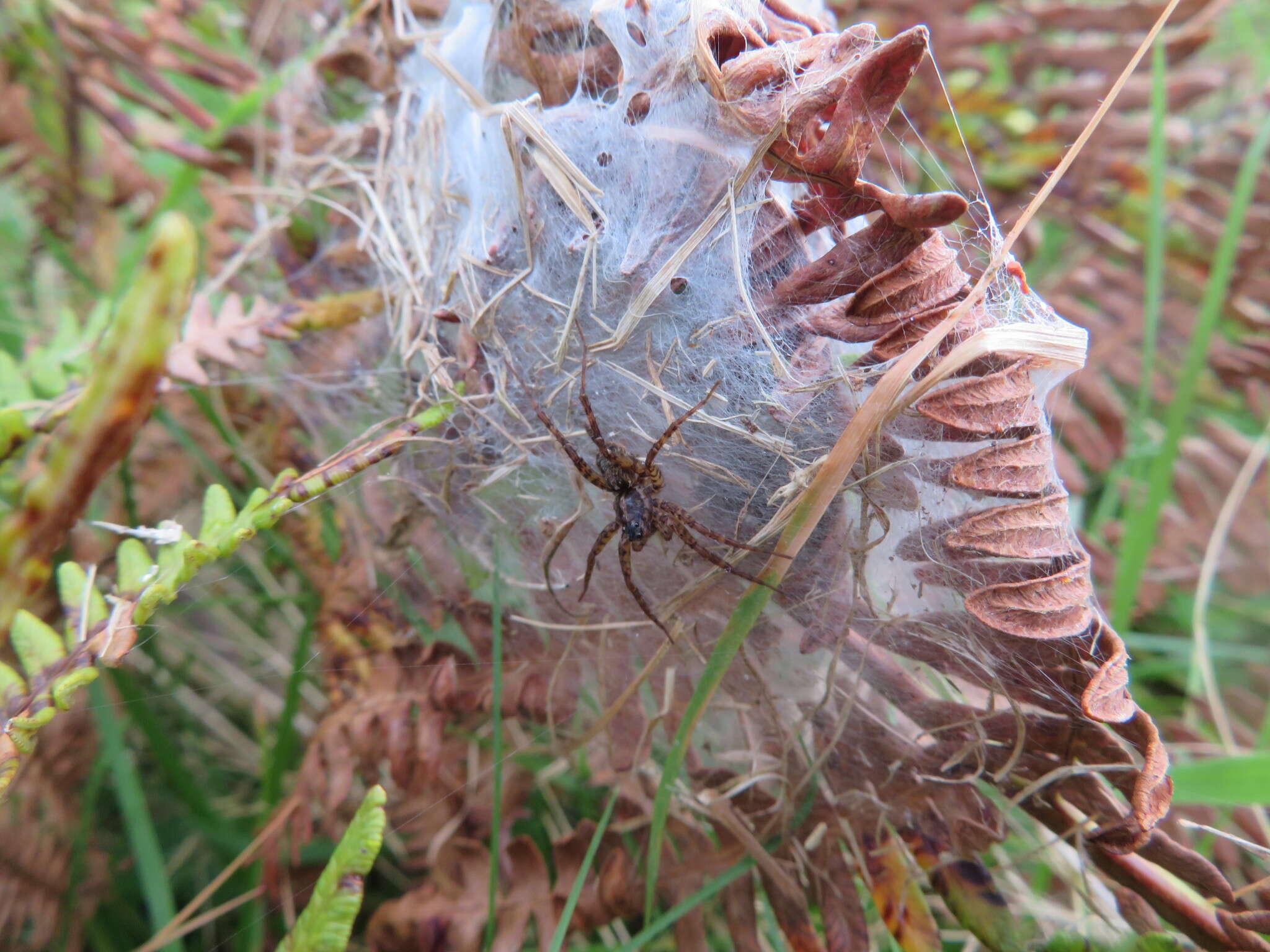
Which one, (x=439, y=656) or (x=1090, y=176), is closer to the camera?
(x=439, y=656)

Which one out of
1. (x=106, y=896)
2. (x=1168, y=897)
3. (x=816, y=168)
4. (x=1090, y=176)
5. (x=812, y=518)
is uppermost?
(x=816, y=168)

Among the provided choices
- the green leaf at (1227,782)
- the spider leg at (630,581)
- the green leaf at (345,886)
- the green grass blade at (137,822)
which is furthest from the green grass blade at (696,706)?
the green grass blade at (137,822)

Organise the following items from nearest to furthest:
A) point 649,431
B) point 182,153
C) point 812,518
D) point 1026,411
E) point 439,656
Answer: point 1026,411
point 812,518
point 649,431
point 439,656
point 182,153

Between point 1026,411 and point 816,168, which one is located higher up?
point 816,168

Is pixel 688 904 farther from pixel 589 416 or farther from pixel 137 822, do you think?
pixel 137 822

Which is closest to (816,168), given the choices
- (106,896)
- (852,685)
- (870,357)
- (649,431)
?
(870,357)

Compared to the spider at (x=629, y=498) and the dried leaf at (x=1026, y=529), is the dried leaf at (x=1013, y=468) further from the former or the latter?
the spider at (x=629, y=498)

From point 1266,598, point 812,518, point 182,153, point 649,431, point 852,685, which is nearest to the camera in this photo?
point 812,518

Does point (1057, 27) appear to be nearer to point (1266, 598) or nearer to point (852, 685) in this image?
point (1266, 598)
